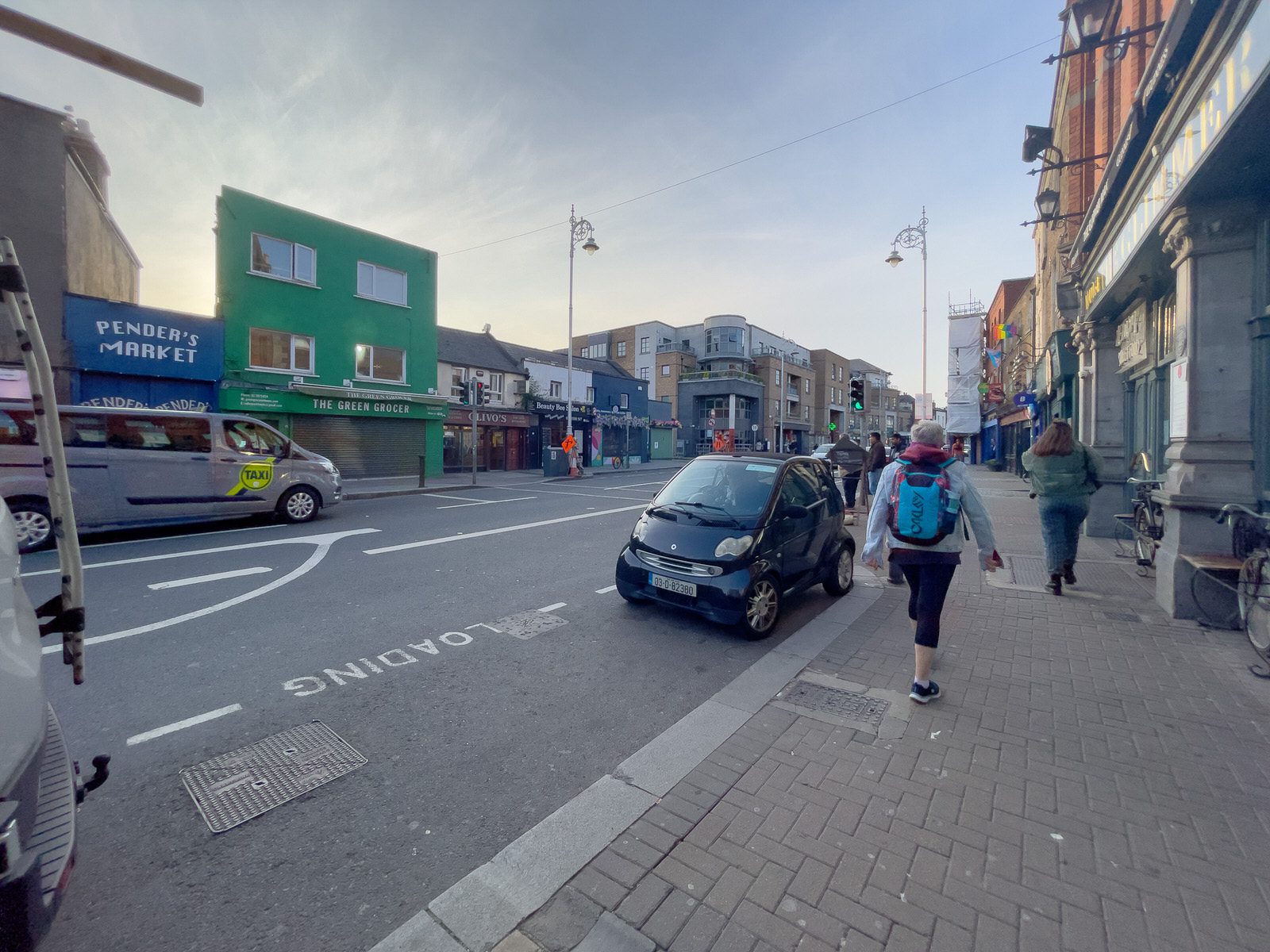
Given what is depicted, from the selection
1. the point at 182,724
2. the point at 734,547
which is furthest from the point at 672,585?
the point at 182,724

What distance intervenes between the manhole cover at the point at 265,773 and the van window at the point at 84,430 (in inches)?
341

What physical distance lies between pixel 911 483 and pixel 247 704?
4589 mm

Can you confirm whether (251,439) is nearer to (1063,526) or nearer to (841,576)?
(841,576)

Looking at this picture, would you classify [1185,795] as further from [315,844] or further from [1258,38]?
[1258,38]

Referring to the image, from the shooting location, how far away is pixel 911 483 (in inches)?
156

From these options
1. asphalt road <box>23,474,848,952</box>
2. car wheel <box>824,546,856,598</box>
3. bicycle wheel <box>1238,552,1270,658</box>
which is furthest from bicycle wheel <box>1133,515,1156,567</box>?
asphalt road <box>23,474,848,952</box>

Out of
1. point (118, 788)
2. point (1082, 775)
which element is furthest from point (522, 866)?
point (1082, 775)

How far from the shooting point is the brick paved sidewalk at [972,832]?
211cm

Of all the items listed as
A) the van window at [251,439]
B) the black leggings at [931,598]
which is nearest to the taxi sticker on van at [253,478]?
the van window at [251,439]

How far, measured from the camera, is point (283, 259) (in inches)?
778

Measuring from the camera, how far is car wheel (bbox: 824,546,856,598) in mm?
6527

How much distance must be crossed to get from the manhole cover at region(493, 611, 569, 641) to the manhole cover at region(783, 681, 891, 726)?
7.53 feet

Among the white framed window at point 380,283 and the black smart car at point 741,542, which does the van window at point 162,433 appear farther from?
the white framed window at point 380,283

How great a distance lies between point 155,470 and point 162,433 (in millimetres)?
655
